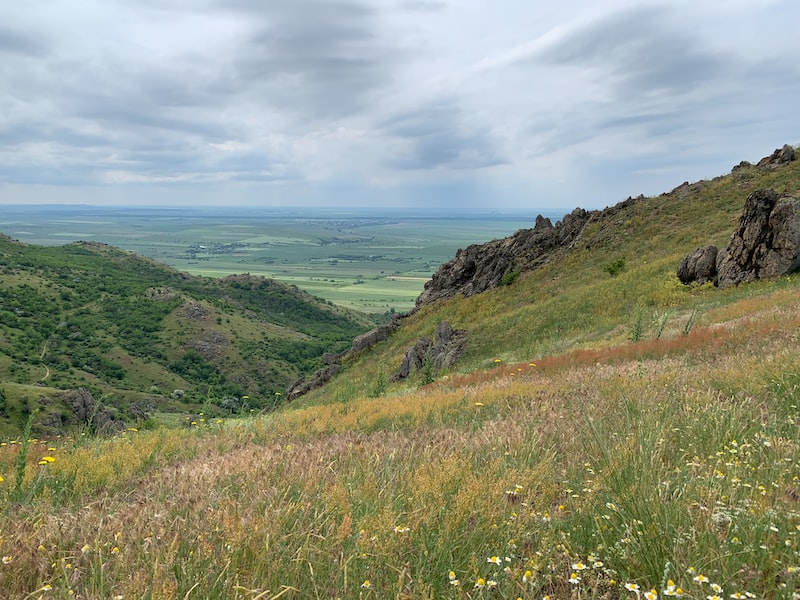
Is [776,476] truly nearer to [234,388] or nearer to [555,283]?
[555,283]

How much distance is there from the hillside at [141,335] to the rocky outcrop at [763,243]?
187ft

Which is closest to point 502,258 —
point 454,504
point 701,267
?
point 701,267

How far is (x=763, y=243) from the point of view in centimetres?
2078

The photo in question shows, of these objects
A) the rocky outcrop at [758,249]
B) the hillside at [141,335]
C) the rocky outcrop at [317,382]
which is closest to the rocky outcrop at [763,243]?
the rocky outcrop at [758,249]

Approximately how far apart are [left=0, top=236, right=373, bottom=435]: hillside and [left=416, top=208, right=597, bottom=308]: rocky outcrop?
115ft

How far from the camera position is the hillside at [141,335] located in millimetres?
82062

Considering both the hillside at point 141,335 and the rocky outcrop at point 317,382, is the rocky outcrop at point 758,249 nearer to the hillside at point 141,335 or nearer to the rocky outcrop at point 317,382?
the rocky outcrop at point 317,382

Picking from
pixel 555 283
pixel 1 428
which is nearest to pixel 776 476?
pixel 555 283

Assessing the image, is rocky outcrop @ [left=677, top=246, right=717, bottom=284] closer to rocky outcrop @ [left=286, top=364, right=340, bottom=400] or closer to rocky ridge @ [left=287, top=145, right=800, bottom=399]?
rocky ridge @ [left=287, top=145, right=800, bottom=399]

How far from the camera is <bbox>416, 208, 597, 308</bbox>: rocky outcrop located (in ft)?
136

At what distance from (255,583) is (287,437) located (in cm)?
445

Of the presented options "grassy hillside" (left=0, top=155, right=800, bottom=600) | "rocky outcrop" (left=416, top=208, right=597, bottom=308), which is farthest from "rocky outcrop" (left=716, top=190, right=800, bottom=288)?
"rocky outcrop" (left=416, top=208, right=597, bottom=308)

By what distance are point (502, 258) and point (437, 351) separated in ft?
60.7

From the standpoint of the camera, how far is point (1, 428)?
44438 millimetres
